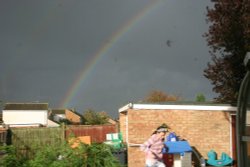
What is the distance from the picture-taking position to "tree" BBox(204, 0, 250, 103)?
1647cm

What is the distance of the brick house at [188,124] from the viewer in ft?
59.5

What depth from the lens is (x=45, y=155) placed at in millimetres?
5074

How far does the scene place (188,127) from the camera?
18312 millimetres

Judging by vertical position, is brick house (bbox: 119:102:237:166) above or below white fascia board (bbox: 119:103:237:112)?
below

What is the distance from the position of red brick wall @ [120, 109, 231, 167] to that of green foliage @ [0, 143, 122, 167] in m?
13.0

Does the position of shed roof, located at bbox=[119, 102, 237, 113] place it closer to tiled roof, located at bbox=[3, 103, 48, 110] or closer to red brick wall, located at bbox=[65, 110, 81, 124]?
tiled roof, located at bbox=[3, 103, 48, 110]

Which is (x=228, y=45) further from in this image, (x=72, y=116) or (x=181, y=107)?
(x=72, y=116)

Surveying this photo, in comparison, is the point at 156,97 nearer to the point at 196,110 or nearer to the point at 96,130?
the point at 96,130

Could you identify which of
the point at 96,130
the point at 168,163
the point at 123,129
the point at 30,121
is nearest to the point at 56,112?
the point at 30,121

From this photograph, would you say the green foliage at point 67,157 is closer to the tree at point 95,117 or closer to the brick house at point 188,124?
the brick house at point 188,124

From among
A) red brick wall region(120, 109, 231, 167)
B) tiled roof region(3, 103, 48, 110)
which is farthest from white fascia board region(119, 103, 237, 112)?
tiled roof region(3, 103, 48, 110)

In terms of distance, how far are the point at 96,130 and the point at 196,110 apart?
46.4ft

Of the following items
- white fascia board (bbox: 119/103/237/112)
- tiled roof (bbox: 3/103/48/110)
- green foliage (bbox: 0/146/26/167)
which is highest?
tiled roof (bbox: 3/103/48/110)

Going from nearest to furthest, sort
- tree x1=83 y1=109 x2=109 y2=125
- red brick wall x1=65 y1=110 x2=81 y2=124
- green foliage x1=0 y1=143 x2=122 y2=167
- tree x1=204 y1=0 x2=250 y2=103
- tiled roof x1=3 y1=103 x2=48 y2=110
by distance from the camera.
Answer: green foliage x1=0 y1=143 x2=122 y2=167
tree x1=204 y1=0 x2=250 y2=103
tree x1=83 y1=109 x2=109 y2=125
tiled roof x1=3 y1=103 x2=48 y2=110
red brick wall x1=65 y1=110 x2=81 y2=124
